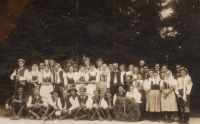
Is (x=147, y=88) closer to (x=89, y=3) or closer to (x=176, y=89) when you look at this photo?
(x=176, y=89)

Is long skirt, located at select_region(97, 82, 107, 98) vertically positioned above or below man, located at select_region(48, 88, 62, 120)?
above

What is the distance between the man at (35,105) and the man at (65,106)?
0.31 m

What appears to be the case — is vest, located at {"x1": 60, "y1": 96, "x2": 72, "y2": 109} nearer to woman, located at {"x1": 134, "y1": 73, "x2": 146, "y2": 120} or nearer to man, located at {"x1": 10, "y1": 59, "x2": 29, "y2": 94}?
man, located at {"x1": 10, "y1": 59, "x2": 29, "y2": 94}

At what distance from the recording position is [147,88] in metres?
5.30

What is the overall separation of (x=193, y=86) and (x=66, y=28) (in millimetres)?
2604

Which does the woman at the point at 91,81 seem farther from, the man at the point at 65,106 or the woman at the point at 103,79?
the man at the point at 65,106

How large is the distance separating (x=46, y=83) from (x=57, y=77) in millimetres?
Answer: 238

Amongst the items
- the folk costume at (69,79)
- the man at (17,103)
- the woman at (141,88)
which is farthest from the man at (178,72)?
the man at (17,103)

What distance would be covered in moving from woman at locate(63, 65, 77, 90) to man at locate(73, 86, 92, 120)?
24 centimetres

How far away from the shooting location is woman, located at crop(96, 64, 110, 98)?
5359mm

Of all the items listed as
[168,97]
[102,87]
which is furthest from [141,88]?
[102,87]

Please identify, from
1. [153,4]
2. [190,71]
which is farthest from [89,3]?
[190,71]

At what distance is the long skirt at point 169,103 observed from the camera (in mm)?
5152

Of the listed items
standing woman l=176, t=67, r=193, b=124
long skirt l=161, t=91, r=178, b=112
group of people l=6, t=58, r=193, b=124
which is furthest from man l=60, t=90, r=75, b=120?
standing woman l=176, t=67, r=193, b=124
